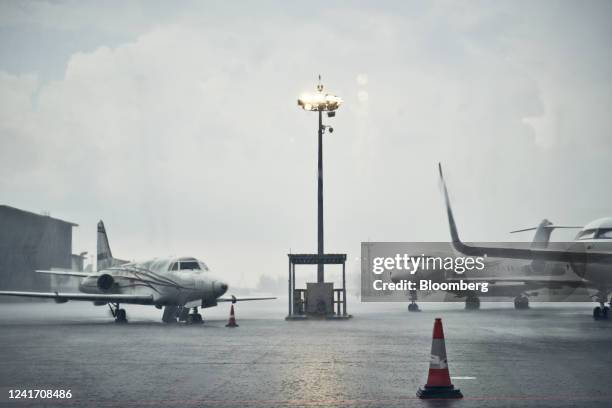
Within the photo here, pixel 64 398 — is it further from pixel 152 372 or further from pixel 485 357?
pixel 485 357

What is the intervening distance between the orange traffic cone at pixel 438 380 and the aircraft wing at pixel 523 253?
13.1 meters

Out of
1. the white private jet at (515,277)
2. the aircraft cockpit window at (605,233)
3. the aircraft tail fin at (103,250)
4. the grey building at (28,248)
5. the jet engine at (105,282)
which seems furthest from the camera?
the grey building at (28,248)

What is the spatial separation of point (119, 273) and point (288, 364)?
17.3 metres

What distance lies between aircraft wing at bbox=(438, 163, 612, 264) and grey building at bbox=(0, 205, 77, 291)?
63.8 meters

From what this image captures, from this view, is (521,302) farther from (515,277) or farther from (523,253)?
(523,253)

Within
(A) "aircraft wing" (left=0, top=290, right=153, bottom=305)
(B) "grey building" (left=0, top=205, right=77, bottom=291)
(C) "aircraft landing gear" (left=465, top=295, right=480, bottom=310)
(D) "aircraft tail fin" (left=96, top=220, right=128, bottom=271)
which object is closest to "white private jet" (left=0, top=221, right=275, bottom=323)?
(A) "aircraft wing" (left=0, top=290, right=153, bottom=305)

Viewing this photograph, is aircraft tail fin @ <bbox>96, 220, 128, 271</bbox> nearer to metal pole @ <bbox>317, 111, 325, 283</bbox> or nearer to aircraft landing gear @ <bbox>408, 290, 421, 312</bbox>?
metal pole @ <bbox>317, 111, 325, 283</bbox>

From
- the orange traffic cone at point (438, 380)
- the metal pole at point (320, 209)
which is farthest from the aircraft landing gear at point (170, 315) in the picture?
the orange traffic cone at point (438, 380)

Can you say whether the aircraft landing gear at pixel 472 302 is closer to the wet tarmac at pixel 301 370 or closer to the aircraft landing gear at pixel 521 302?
the aircraft landing gear at pixel 521 302

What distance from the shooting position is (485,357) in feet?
37.0

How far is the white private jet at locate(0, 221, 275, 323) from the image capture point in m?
23.9

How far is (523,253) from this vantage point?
2214cm

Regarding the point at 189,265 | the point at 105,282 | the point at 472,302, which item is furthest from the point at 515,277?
the point at 105,282

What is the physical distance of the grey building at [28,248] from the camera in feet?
240
